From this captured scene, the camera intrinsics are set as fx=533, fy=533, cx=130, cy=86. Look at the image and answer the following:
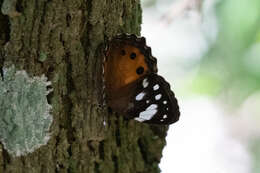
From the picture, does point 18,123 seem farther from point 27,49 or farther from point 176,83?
point 176,83

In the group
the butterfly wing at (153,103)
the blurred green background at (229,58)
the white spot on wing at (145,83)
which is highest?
the blurred green background at (229,58)

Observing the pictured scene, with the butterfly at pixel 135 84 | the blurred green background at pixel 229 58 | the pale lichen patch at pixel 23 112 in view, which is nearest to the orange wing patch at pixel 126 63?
the butterfly at pixel 135 84

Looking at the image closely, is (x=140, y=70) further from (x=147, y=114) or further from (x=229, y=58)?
(x=229, y=58)

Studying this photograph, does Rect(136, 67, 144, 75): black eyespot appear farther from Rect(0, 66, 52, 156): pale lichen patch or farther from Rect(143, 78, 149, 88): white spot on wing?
Rect(0, 66, 52, 156): pale lichen patch

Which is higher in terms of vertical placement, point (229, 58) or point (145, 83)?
point (229, 58)

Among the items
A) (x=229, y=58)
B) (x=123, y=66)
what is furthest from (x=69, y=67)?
(x=229, y=58)

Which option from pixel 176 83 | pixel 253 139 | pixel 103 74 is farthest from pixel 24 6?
pixel 253 139

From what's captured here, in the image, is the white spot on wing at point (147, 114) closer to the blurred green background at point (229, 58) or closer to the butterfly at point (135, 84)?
the butterfly at point (135, 84)
